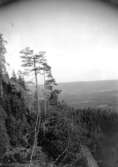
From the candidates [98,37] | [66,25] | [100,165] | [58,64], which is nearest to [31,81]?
[58,64]

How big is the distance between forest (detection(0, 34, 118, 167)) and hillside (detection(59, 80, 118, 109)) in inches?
2.1

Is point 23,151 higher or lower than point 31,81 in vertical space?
lower

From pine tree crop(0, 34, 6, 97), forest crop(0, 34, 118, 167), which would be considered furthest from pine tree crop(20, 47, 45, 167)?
pine tree crop(0, 34, 6, 97)

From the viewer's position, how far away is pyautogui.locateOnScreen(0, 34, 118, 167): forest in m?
1.34

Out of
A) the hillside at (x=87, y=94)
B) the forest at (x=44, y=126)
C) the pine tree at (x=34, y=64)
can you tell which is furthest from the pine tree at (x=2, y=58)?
the hillside at (x=87, y=94)

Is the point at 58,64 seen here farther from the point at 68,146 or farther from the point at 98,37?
the point at 68,146

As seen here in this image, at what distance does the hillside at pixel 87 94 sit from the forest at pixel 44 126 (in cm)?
5

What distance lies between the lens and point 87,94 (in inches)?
55.4

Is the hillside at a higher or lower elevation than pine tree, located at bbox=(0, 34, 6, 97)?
lower

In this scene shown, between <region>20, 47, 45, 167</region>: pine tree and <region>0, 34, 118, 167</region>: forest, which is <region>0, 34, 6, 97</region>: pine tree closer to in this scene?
<region>0, 34, 118, 167</region>: forest

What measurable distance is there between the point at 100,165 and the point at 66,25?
4.33 ft

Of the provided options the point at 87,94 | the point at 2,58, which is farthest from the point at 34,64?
the point at 87,94

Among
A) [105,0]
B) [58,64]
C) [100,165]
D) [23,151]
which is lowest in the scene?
[100,165]

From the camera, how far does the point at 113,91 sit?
147cm
